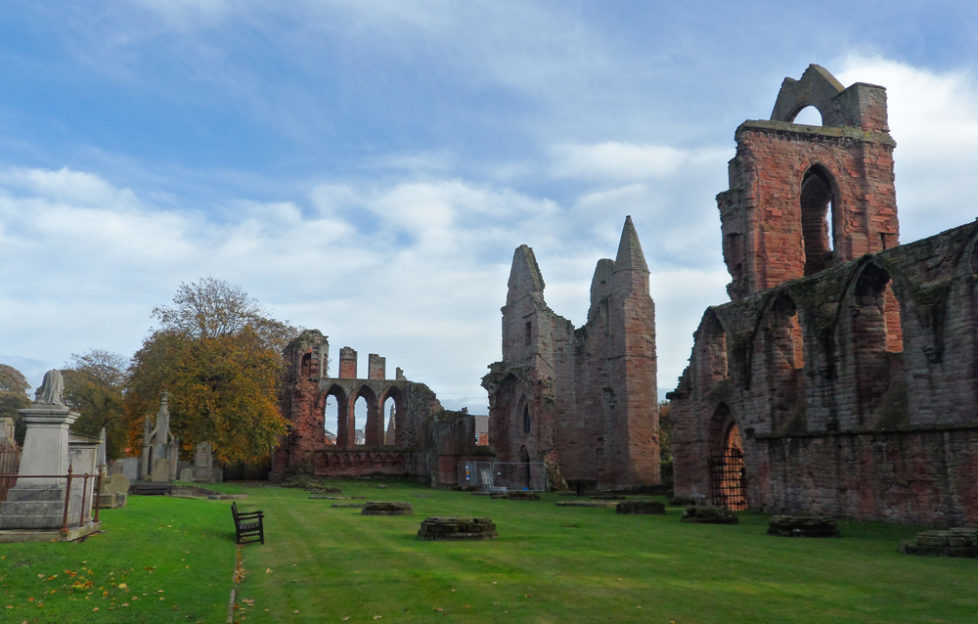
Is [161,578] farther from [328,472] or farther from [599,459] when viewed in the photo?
[328,472]

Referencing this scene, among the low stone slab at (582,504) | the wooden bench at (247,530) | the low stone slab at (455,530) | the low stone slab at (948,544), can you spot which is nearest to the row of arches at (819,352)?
the low stone slab at (582,504)

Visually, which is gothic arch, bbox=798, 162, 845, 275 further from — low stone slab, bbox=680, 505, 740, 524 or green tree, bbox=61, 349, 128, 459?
green tree, bbox=61, 349, 128, 459

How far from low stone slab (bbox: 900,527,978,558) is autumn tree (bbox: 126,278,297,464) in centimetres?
2872

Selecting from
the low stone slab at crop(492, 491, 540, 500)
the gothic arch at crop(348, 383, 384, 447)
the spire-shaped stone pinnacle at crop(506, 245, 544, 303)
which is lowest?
the low stone slab at crop(492, 491, 540, 500)

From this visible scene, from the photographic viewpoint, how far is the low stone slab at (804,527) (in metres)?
14.0

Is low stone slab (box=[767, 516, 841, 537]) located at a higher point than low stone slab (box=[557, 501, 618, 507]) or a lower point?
higher

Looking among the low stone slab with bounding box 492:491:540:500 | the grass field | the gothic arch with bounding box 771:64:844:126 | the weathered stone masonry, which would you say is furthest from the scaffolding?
the grass field

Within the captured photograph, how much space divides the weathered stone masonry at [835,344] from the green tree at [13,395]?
43503mm

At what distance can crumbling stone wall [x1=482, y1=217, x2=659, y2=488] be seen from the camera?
3388 cm

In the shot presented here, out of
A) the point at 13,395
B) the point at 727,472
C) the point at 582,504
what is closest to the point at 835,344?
the point at 727,472

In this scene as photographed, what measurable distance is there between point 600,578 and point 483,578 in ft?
4.45

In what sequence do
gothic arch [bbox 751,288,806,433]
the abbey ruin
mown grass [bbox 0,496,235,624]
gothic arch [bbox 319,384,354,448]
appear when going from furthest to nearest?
gothic arch [bbox 319,384,354,448]
gothic arch [bbox 751,288,806,433]
the abbey ruin
mown grass [bbox 0,496,235,624]

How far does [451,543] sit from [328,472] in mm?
35051

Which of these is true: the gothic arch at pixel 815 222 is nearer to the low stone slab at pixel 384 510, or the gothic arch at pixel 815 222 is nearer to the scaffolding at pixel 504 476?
the scaffolding at pixel 504 476
